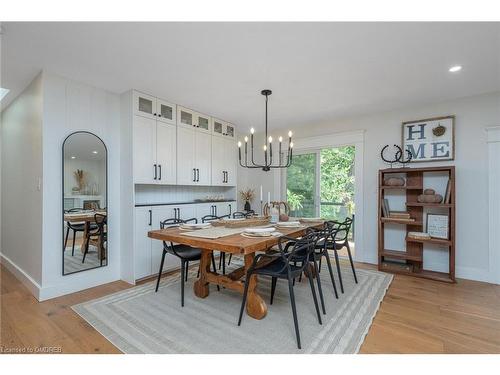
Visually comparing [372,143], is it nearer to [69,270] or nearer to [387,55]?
[387,55]

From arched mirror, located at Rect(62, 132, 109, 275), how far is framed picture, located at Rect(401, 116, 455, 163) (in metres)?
4.13

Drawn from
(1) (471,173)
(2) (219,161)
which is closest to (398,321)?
(1) (471,173)

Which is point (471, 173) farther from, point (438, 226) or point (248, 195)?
point (248, 195)

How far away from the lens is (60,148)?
272 centimetres

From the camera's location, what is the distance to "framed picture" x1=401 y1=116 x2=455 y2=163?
3355mm

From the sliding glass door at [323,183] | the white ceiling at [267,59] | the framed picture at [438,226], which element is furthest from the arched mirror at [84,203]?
the framed picture at [438,226]

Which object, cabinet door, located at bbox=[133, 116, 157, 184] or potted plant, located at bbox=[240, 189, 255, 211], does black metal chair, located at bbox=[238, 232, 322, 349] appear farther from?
potted plant, located at bbox=[240, 189, 255, 211]

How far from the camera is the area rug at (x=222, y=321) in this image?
1805 mm

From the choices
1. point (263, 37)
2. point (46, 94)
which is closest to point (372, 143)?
point (263, 37)

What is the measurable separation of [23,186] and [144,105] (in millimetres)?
1792

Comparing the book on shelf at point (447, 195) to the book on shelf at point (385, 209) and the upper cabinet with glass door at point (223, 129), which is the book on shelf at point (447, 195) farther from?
the upper cabinet with glass door at point (223, 129)

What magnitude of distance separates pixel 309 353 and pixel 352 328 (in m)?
0.53

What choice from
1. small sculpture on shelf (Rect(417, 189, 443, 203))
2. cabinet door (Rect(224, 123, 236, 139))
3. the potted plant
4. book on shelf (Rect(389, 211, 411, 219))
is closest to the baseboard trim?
cabinet door (Rect(224, 123, 236, 139))
